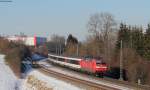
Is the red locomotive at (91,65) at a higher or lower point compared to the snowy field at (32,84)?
higher

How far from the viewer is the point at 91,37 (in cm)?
11412

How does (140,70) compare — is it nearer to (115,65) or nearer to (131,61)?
(131,61)

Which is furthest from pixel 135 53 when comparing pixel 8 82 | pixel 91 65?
pixel 8 82

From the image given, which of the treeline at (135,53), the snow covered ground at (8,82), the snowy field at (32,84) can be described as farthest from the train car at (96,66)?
the snow covered ground at (8,82)

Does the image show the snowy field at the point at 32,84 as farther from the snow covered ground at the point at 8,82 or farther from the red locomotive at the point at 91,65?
the red locomotive at the point at 91,65

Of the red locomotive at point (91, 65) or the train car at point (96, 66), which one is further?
the red locomotive at point (91, 65)

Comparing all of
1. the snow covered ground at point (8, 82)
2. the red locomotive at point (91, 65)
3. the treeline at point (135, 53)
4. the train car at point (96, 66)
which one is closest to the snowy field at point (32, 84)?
the snow covered ground at point (8, 82)

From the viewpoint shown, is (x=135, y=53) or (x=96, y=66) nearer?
(x=96, y=66)

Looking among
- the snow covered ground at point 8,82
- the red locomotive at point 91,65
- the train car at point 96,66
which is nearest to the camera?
the snow covered ground at point 8,82

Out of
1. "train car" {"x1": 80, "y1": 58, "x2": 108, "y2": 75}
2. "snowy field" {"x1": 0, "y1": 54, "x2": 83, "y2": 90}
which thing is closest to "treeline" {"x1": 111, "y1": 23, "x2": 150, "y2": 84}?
"train car" {"x1": 80, "y1": 58, "x2": 108, "y2": 75}

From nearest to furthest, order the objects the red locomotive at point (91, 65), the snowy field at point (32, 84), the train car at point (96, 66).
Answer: the snowy field at point (32, 84), the train car at point (96, 66), the red locomotive at point (91, 65)

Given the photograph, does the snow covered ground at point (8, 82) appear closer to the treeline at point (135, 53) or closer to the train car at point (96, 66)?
the train car at point (96, 66)

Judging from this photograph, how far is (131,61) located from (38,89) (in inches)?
1470

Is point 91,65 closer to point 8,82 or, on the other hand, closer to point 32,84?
point 8,82
